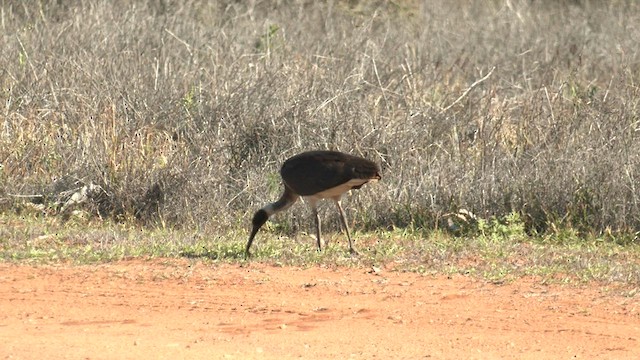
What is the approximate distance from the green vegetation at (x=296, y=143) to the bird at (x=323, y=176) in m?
0.39

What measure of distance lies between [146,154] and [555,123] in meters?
3.72

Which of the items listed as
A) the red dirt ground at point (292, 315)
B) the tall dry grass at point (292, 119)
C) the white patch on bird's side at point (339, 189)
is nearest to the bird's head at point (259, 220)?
the white patch on bird's side at point (339, 189)

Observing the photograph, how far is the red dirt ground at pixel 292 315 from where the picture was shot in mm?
6082

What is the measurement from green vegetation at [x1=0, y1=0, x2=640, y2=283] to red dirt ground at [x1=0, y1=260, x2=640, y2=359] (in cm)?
51

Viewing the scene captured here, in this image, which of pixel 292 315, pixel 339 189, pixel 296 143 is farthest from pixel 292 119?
pixel 292 315

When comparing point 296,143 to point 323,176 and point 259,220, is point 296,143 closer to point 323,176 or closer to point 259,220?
point 259,220

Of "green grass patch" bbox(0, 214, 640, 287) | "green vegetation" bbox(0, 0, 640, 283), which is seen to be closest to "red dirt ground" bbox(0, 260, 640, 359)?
"green grass patch" bbox(0, 214, 640, 287)

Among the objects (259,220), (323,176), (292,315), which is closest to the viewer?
(292,315)

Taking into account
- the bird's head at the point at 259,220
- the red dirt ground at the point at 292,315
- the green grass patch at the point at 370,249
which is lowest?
the green grass patch at the point at 370,249

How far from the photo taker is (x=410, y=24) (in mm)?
16609

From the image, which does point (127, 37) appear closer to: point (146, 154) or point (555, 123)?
point (146, 154)

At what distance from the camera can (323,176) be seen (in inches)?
334

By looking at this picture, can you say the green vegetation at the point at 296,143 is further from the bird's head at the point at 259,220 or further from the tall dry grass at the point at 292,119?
the bird's head at the point at 259,220

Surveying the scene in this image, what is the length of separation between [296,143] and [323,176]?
2.43m
